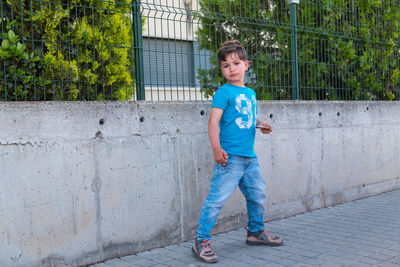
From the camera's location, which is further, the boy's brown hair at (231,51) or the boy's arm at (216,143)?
the boy's brown hair at (231,51)

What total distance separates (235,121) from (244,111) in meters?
0.12

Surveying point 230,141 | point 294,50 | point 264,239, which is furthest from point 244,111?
point 294,50

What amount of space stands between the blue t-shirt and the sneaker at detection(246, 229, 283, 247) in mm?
776

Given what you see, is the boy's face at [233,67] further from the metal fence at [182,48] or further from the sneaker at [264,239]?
the sneaker at [264,239]

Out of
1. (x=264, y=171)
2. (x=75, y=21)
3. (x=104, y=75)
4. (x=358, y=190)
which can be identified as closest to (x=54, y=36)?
(x=75, y=21)

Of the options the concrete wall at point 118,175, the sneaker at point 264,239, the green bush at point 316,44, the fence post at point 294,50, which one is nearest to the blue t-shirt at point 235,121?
the concrete wall at point 118,175

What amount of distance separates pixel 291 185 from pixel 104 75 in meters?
2.54

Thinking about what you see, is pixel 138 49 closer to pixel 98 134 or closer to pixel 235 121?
pixel 98 134

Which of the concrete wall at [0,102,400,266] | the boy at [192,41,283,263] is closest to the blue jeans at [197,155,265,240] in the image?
the boy at [192,41,283,263]

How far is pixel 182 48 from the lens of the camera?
466 cm

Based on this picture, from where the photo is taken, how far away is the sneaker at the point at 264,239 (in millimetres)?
4055

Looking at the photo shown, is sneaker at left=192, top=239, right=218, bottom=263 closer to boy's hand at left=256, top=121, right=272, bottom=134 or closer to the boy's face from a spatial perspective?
boy's hand at left=256, top=121, right=272, bottom=134

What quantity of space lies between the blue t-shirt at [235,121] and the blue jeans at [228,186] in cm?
9

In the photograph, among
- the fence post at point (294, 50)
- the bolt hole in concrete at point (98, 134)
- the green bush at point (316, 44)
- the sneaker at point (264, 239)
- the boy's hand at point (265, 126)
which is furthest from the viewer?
the fence post at point (294, 50)
